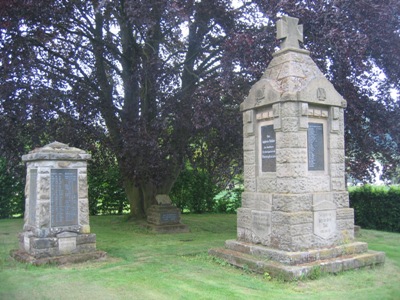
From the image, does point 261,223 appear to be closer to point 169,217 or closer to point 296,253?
point 296,253

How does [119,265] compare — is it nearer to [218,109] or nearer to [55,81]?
[218,109]

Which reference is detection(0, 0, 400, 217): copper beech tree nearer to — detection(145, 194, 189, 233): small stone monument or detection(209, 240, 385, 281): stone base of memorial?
detection(145, 194, 189, 233): small stone monument

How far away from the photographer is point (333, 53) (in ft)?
32.4

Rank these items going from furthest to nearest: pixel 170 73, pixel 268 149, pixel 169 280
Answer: pixel 170 73, pixel 268 149, pixel 169 280

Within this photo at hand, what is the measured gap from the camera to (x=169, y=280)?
256 inches

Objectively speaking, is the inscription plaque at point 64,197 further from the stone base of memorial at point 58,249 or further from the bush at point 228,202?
the bush at point 228,202

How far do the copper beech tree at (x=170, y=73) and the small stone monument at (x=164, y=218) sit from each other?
102cm

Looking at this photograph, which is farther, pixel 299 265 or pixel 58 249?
pixel 58 249

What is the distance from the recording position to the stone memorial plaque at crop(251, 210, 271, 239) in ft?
24.3

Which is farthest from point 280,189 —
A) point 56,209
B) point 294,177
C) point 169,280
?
point 56,209

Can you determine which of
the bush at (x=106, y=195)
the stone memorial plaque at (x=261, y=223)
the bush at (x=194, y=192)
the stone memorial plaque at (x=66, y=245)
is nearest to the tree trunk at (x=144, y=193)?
the bush at (x=106, y=195)

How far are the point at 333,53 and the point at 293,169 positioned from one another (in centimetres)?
411

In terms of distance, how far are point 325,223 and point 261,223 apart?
44.5 inches

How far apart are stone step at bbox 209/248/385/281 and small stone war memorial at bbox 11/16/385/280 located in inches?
0.7
